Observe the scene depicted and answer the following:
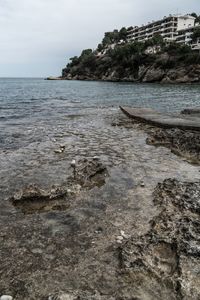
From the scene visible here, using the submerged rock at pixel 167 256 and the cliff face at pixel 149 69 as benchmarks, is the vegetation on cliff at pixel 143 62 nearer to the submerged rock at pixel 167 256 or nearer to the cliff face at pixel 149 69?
the cliff face at pixel 149 69

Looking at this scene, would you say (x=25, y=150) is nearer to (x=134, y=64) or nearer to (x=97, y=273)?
(x=97, y=273)

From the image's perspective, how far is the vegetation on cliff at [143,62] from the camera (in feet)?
365

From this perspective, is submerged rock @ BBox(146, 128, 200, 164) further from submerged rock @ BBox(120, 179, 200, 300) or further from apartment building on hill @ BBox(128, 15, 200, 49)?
apartment building on hill @ BBox(128, 15, 200, 49)

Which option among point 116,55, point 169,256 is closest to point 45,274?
point 169,256

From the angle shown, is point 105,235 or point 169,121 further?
point 169,121

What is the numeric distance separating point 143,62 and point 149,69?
6.31 m

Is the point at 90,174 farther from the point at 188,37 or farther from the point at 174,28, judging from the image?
the point at 174,28

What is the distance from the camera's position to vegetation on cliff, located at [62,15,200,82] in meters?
111

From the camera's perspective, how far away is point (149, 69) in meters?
120

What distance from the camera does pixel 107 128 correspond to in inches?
760

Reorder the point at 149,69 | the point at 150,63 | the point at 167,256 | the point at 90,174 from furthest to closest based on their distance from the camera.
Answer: the point at 150,63
the point at 149,69
the point at 90,174
the point at 167,256

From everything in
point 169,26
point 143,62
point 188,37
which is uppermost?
point 169,26

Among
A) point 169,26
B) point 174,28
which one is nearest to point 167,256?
point 174,28

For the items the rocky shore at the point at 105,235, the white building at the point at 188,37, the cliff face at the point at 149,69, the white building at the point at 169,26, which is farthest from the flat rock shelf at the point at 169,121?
the white building at the point at 169,26
